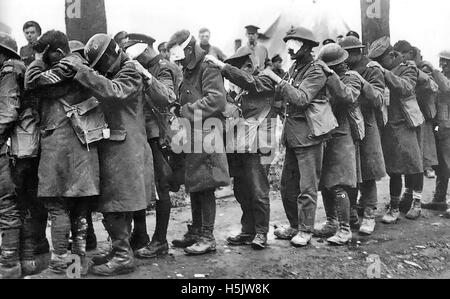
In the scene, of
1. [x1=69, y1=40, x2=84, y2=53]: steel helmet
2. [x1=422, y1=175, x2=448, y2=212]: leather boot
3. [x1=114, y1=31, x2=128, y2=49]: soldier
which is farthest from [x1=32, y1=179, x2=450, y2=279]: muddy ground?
[x1=114, y1=31, x2=128, y2=49]: soldier

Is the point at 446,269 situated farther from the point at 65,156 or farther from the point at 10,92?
the point at 10,92

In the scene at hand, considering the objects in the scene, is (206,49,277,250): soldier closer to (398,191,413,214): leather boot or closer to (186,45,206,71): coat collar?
(186,45,206,71): coat collar

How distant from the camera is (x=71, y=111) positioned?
14.3 ft

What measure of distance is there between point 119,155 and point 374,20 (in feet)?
16.1

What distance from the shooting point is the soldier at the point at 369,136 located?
6117 mm

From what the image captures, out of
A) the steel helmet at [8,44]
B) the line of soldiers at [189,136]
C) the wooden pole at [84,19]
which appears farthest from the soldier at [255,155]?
the steel helmet at [8,44]

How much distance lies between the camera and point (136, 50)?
17.2 ft

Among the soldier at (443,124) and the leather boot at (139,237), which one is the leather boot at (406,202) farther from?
the leather boot at (139,237)

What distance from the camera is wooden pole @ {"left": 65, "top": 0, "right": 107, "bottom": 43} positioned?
233 inches

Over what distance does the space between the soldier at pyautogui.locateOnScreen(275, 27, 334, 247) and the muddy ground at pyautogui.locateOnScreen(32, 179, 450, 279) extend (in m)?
0.39

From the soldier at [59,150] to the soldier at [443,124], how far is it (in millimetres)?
5078
